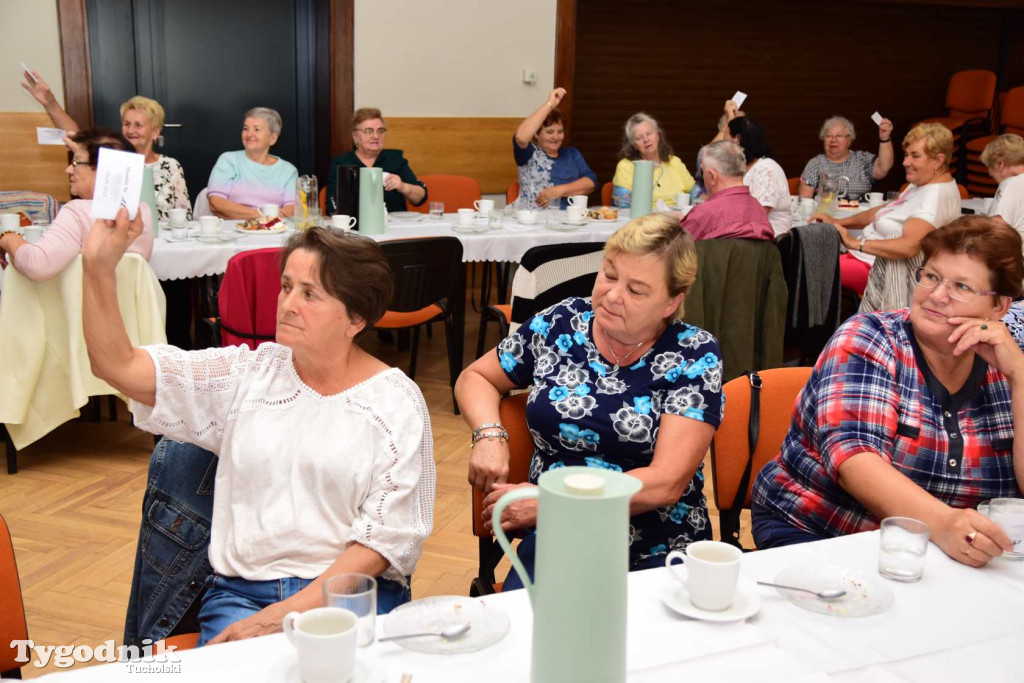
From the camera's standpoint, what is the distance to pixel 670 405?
1980 mm

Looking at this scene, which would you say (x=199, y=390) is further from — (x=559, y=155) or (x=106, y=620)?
(x=559, y=155)

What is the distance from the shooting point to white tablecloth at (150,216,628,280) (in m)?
4.07

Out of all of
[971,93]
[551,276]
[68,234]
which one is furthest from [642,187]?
[971,93]

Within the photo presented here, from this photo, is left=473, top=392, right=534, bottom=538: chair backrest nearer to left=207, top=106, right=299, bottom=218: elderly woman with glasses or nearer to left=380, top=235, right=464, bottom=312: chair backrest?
left=380, top=235, right=464, bottom=312: chair backrest

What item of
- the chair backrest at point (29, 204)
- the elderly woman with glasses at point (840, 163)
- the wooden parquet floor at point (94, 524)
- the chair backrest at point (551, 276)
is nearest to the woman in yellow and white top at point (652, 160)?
the elderly woman with glasses at point (840, 163)

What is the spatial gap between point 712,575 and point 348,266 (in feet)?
2.86

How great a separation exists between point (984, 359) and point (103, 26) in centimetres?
581

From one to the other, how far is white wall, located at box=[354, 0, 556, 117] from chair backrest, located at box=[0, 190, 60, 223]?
253 centimetres

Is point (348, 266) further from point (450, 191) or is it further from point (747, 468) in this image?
point (450, 191)

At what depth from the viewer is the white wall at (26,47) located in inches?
232

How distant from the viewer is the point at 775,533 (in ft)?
6.73

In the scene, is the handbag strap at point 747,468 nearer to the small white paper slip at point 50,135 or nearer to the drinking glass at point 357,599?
the drinking glass at point 357,599

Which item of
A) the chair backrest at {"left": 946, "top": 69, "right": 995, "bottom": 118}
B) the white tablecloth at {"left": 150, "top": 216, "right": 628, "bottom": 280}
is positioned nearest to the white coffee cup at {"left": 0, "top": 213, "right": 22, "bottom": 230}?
the white tablecloth at {"left": 150, "top": 216, "right": 628, "bottom": 280}

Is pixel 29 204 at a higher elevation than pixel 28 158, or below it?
below
